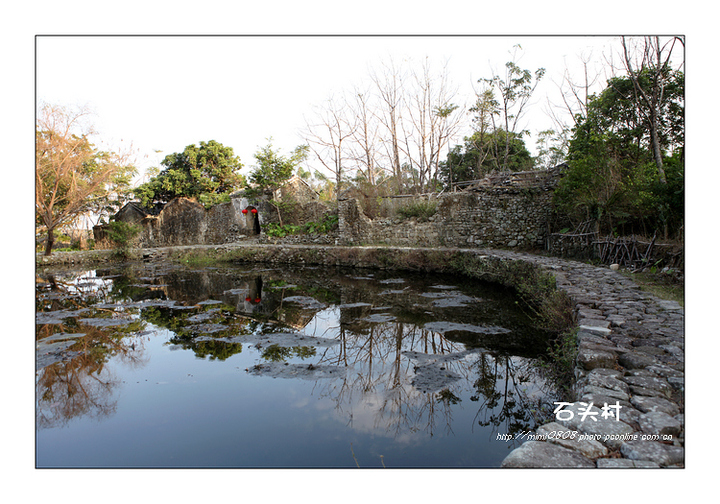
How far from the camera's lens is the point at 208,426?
2979 millimetres

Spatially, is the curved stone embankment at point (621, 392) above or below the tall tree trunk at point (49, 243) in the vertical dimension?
below

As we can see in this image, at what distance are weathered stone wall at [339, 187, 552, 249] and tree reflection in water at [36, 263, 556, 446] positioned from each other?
5.31m

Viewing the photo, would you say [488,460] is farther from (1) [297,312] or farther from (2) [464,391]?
(1) [297,312]

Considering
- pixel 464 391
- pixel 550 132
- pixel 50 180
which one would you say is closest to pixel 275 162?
pixel 50 180

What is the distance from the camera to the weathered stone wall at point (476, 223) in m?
13.2

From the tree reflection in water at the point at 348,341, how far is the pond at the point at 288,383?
2 centimetres

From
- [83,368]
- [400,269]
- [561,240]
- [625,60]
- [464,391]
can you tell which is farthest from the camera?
[400,269]

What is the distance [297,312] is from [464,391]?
394 centimetres

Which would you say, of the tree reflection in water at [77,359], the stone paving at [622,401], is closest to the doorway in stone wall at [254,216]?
the tree reflection in water at [77,359]

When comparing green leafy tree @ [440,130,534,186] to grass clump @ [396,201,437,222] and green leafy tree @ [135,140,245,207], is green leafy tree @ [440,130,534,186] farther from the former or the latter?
green leafy tree @ [135,140,245,207]

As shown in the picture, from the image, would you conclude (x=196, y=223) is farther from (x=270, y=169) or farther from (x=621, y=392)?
(x=621, y=392)

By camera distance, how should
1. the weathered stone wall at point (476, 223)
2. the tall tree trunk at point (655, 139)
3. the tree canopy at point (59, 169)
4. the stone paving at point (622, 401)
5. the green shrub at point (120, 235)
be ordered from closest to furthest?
the stone paving at point (622, 401) → the tree canopy at point (59, 169) → the tall tree trunk at point (655, 139) → the weathered stone wall at point (476, 223) → the green shrub at point (120, 235)

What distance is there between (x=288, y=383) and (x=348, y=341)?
4.89 feet

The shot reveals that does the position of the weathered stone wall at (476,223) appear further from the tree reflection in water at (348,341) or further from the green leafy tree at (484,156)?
the green leafy tree at (484,156)
